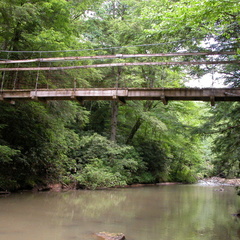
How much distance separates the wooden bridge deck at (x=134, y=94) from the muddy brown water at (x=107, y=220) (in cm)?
354

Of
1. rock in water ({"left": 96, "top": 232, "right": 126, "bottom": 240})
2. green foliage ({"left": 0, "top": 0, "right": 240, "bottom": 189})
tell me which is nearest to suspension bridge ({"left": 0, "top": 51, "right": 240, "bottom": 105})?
green foliage ({"left": 0, "top": 0, "right": 240, "bottom": 189})

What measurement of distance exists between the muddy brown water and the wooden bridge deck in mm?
3538

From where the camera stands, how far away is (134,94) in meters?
9.04

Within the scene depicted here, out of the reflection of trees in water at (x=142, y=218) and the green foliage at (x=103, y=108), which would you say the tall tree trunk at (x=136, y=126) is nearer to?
the green foliage at (x=103, y=108)

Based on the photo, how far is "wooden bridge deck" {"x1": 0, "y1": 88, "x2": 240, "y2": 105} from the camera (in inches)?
325

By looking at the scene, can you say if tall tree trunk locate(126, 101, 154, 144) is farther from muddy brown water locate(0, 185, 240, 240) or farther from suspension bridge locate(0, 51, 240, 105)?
suspension bridge locate(0, 51, 240, 105)

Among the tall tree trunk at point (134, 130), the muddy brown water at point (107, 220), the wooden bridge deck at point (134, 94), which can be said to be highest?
the tall tree trunk at point (134, 130)

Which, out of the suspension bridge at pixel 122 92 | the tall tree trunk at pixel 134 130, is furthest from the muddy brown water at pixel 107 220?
the tall tree trunk at pixel 134 130

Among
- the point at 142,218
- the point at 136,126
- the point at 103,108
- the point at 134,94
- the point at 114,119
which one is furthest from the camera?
the point at 136,126

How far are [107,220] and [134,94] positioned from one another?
12.6 feet

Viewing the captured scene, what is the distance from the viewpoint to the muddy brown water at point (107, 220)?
245 inches

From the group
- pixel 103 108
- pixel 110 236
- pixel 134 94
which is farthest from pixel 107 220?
pixel 103 108

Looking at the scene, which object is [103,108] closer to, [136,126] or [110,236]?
[136,126]

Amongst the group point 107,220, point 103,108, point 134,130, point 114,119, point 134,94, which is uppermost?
point 103,108
